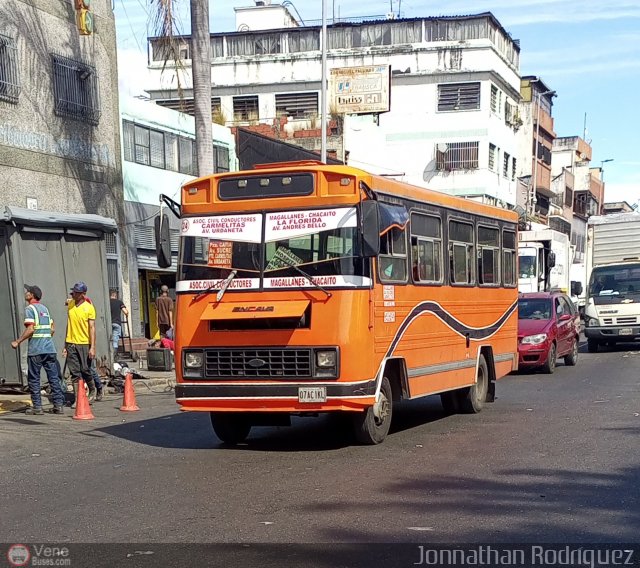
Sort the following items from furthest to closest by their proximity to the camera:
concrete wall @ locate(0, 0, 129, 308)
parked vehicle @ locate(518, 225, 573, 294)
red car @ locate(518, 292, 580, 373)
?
parked vehicle @ locate(518, 225, 573, 294) → red car @ locate(518, 292, 580, 373) → concrete wall @ locate(0, 0, 129, 308)

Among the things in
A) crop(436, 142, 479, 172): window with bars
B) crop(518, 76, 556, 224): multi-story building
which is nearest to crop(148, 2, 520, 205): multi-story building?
crop(436, 142, 479, 172): window with bars

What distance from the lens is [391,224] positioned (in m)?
10.5

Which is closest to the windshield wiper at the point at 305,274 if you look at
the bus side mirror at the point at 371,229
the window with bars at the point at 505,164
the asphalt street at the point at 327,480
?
the bus side mirror at the point at 371,229

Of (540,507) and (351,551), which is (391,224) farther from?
(351,551)

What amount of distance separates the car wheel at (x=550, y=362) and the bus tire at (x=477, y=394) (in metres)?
6.75

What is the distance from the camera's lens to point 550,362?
68.8ft

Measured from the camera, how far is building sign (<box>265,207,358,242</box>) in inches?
398

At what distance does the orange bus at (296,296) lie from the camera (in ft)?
32.8

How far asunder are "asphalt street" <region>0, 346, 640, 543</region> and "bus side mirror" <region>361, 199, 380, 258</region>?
220cm

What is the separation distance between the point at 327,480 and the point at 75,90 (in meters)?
16.4

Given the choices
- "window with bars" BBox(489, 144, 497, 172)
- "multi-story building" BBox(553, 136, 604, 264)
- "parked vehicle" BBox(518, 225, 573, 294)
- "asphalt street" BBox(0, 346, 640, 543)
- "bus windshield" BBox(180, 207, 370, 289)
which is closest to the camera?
"asphalt street" BBox(0, 346, 640, 543)

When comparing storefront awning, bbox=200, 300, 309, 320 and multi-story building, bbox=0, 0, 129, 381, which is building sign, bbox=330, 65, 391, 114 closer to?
multi-story building, bbox=0, 0, 129, 381

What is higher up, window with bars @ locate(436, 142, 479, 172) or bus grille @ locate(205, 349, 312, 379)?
window with bars @ locate(436, 142, 479, 172)

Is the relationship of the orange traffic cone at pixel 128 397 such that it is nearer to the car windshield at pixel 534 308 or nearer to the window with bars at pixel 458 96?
the car windshield at pixel 534 308
